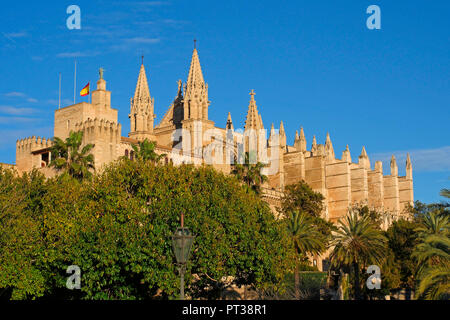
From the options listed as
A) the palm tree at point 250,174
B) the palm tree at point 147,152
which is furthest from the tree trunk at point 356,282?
the palm tree at point 147,152

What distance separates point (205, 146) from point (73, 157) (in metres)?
20.2

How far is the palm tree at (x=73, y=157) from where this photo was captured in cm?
4553

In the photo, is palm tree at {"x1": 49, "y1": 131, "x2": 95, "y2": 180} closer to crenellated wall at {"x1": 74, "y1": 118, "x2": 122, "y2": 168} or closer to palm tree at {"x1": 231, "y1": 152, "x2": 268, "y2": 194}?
crenellated wall at {"x1": 74, "y1": 118, "x2": 122, "y2": 168}

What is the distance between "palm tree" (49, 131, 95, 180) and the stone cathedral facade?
104cm

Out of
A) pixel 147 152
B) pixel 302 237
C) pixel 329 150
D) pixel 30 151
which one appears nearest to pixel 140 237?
pixel 302 237

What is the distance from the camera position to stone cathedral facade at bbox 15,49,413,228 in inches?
2093

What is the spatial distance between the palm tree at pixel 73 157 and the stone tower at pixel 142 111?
1780 cm

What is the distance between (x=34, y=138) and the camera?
5441 cm

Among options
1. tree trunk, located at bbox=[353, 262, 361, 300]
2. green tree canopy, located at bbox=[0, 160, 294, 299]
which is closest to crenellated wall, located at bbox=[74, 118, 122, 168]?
green tree canopy, located at bbox=[0, 160, 294, 299]

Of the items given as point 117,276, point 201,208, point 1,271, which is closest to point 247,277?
point 201,208

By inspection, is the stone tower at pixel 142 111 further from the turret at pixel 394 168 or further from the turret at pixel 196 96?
the turret at pixel 394 168

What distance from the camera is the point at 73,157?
154 feet

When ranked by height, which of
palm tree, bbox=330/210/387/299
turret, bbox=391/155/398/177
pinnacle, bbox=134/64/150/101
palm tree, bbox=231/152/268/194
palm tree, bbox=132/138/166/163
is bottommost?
palm tree, bbox=330/210/387/299
